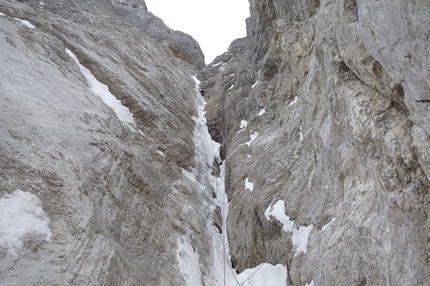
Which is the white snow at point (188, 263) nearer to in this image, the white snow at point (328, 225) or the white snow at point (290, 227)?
the white snow at point (290, 227)

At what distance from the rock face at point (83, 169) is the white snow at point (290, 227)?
3.44 meters

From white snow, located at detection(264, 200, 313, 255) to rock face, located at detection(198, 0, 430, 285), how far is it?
0.57 feet

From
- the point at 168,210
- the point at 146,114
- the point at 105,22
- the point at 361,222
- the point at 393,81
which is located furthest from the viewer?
the point at 105,22

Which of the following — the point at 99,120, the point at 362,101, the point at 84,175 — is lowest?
the point at 362,101

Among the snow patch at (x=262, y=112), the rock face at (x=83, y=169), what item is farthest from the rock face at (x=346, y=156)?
the rock face at (x=83, y=169)

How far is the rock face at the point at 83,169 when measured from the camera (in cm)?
731

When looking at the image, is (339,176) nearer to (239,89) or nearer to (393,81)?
(393,81)

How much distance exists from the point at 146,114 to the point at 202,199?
5.83m

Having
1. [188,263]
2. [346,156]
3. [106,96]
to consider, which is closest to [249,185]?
[188,263]

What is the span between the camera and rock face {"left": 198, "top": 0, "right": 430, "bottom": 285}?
15.5 feet

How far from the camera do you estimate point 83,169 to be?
9.38 meters

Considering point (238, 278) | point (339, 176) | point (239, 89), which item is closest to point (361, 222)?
point (339, 176)

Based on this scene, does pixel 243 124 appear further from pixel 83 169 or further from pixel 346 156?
pixel 83 169

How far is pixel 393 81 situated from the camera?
550 cm
